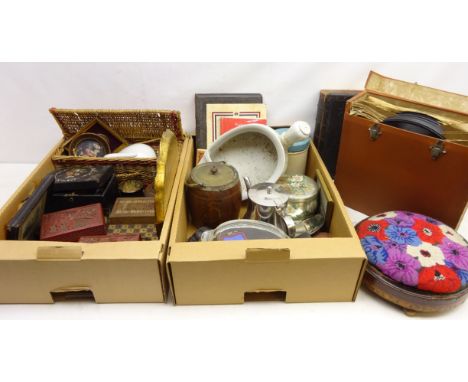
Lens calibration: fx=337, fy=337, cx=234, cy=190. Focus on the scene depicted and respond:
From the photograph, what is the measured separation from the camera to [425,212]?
3.13 ft

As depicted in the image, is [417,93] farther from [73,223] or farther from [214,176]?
[73,223]

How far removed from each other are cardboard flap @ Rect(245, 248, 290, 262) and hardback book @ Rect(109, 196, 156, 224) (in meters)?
0.32

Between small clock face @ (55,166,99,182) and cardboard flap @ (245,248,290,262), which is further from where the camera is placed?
small clock face @ (55,166,99,182)

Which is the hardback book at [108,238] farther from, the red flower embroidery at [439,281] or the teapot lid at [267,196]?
the red flower embroidery at [439,281]

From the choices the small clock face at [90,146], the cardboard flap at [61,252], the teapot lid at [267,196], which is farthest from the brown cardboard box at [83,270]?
the small clock face at [90,146]

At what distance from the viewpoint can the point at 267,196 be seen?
864mm

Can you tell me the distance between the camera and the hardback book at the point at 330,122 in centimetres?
114

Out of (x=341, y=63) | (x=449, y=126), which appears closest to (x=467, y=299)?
(x=449, y=126)

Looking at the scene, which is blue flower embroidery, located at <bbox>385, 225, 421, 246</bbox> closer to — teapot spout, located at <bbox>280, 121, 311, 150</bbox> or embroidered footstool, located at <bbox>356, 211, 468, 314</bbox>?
embroidered footstool, located at <bbox>356, 211, 468, 314</bbox>

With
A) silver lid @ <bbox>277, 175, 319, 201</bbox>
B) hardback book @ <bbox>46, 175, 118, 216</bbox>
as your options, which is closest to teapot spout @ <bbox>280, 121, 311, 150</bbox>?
silver lid @ <bbox>277, 175, 319, 201</bbox>

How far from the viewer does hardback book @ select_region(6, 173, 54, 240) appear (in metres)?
0.77

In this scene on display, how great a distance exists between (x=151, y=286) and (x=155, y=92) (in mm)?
772

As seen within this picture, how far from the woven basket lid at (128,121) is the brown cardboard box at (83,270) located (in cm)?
41

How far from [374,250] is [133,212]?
0.62 m
